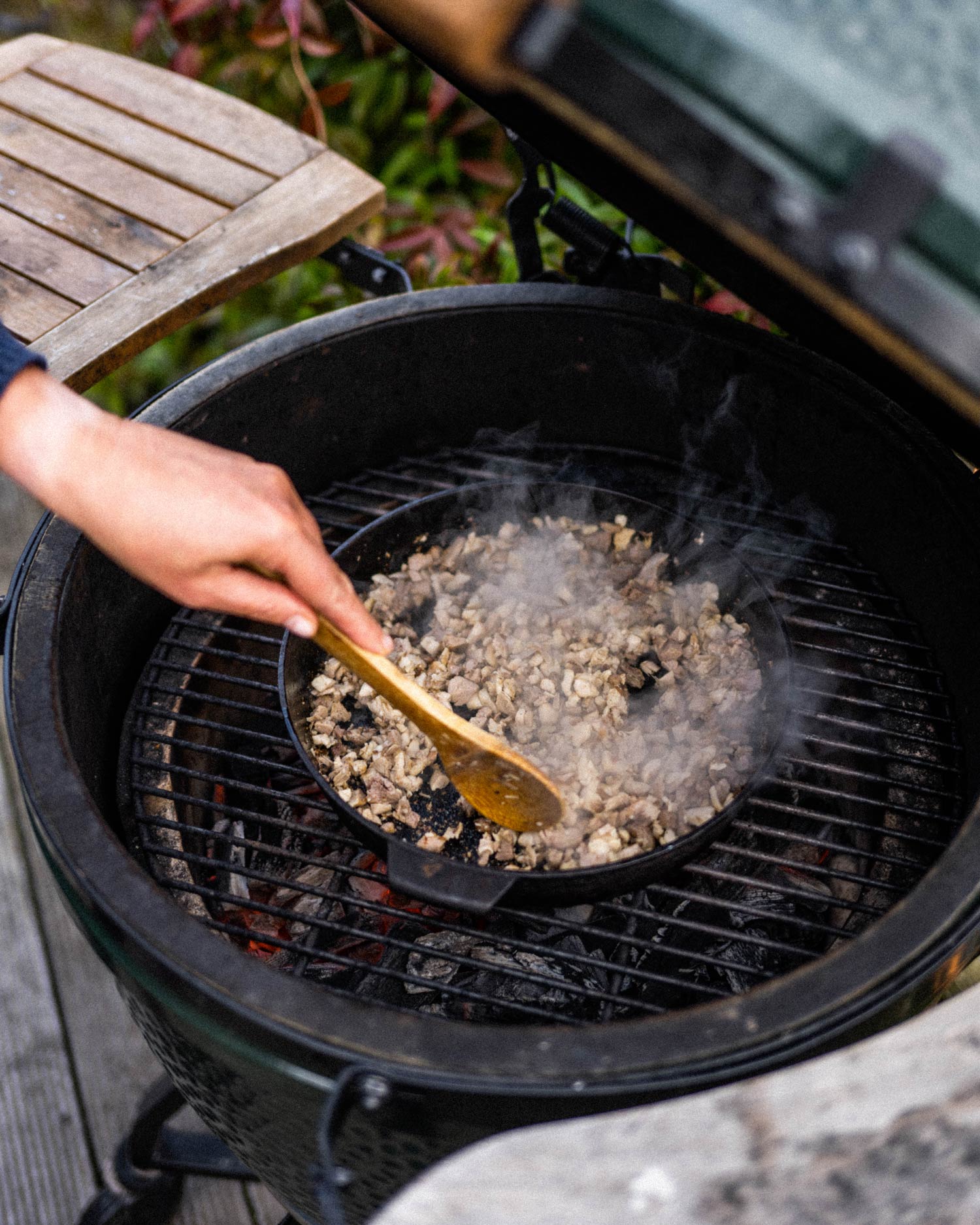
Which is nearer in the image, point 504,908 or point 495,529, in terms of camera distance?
point 504,908

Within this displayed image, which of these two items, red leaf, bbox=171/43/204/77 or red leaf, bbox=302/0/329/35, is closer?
red leaf, bbox=302/0/329/35

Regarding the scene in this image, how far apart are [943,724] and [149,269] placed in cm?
174

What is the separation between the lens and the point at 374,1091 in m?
0.99

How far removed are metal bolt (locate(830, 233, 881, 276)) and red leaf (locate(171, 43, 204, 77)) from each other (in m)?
3.32

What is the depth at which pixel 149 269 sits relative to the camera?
2010mm

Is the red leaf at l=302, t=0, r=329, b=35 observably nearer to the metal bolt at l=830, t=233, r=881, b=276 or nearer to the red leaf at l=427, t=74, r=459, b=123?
the red leaf at l=427, t=74, r=459, b=123

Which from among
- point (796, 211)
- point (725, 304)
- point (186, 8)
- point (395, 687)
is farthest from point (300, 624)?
point (186, 8)

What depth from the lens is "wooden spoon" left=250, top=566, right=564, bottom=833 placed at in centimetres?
133

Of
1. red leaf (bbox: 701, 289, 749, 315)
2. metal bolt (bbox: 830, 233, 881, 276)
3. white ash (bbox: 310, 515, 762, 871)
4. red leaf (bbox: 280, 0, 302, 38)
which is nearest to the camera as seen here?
metal bolt (bbox: 830, 233, 881, 276)

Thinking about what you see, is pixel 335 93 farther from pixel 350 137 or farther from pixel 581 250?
pixel 581 250

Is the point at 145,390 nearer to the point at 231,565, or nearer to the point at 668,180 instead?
the point at 231,565

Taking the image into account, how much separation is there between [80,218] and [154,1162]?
2011 millimetres

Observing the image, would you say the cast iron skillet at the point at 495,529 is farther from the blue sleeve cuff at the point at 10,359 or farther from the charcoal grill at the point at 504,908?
the blue sleeve cuff at the point at 10,359

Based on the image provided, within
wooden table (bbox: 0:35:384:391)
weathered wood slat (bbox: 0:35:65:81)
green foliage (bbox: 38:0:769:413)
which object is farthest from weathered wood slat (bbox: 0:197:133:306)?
green foliage (bbox: 38:0:769:413)
